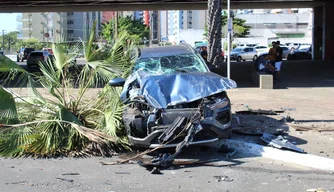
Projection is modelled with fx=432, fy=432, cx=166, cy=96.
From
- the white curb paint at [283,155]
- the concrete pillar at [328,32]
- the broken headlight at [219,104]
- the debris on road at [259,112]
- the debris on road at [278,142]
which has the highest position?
the concrete pillar at [328,32]

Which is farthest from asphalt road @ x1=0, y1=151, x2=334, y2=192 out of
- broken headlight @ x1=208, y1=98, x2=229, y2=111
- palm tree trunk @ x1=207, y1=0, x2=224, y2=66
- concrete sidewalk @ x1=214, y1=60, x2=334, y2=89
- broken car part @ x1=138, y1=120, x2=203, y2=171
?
concrete sidewalk @ x1=214, y1=60, x2=334, y2=89

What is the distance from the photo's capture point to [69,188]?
609 centimetres

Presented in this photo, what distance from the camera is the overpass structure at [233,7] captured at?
31859 mm

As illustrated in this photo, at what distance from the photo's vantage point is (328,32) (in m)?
34.9

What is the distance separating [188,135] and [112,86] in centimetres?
227

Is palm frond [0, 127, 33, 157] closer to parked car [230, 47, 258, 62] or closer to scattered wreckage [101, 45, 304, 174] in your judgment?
scattered wreckage [101, 45, 304, 174]

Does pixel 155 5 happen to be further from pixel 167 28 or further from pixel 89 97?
pixel 167 28

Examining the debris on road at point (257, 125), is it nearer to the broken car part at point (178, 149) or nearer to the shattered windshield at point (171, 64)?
the shattered windshield at point (171, 64)

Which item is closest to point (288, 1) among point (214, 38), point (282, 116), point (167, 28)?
point (214, 38)

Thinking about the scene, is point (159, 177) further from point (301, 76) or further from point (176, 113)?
point (301, 76)

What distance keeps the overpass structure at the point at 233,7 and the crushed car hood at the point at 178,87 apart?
22.9 meters

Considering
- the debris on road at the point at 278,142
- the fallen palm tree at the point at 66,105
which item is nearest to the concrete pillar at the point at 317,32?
the fallen palm tree at the point at 66,105

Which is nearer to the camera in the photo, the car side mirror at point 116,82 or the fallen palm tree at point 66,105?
the fallen palm tree at point 66,105

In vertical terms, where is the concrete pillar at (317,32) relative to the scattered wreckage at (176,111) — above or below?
above
